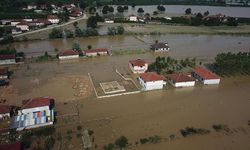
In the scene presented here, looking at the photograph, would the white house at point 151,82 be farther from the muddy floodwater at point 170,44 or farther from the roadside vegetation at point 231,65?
the muddy floodwater at point 170,44

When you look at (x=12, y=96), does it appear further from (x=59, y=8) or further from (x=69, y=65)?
(x=59, y=8)

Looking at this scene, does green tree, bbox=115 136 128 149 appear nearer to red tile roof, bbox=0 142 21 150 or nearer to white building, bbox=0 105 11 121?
red tile roof, bbox=0 142 21 150

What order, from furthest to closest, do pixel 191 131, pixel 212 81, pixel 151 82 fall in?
pixel 212 81 → pixel 151 82 → pixel 191 131

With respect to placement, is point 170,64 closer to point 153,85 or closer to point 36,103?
point 153,85

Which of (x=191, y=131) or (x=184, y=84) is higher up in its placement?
(x=184, y=84)

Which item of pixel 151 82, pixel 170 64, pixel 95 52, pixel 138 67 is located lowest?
pixel 151 82

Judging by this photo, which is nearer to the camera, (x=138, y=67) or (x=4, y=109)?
(x=4, y=109)

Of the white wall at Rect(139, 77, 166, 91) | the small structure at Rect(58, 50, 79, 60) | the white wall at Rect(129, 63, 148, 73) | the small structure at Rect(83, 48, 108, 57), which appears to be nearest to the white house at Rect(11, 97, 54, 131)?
the white wall at Rect(139, 77, 166, 91)

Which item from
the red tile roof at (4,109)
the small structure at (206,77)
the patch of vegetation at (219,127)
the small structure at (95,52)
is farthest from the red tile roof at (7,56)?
the patch of vegetation at (219,127)

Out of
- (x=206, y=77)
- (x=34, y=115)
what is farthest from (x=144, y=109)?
(x=34, y=115)
